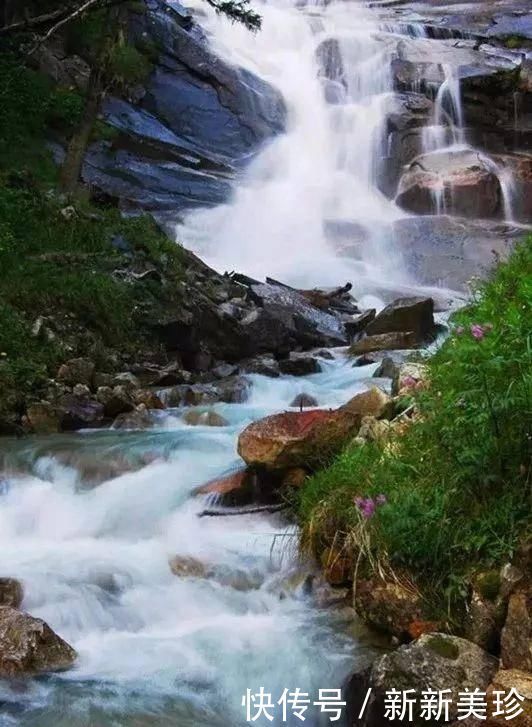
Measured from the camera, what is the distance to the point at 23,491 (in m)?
6.62

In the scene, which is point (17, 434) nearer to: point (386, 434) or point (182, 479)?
point (182, 479)

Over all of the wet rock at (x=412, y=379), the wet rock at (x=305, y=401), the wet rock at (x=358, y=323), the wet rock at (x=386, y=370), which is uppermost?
the wet rock at (x=412, y=379)

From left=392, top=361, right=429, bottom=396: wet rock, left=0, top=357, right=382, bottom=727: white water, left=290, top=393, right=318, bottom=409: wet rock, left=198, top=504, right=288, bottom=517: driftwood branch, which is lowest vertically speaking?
left=0, top=357, right=382, bottom=727: white water

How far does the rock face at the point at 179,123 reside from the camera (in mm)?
18984

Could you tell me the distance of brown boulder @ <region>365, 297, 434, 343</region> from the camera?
1227 centimetres

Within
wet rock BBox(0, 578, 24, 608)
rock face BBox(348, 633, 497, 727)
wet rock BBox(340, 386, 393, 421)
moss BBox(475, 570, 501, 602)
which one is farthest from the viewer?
wet rock BBox(340, 386, 393, 421)

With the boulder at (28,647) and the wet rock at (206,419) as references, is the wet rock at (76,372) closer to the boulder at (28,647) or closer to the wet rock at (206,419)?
the wet rock at (206,419)

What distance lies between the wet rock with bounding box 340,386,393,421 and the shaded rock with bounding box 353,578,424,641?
1905 millimetres

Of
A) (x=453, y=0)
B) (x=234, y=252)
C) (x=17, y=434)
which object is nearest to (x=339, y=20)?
(x=453, y=0)

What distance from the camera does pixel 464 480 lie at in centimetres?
441

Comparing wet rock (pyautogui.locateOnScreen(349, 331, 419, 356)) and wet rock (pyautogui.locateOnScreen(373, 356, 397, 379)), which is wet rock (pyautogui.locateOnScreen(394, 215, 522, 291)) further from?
wet rock (pyautogui.locateOnScreen(373, 356, 397, 379))

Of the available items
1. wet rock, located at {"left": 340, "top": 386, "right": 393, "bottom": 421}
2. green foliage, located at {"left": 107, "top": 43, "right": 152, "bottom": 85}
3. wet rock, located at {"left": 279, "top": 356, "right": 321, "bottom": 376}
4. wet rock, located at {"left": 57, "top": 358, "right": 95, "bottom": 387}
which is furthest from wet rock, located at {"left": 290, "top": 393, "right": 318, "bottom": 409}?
green foliage, located at {"left": 107, "top": 43, "right": 152, "bottom": 85}

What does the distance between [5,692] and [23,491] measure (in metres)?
2.68

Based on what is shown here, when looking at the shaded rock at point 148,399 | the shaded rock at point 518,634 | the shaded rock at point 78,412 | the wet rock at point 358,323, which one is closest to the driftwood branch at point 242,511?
the shaded rock at point 518,634
